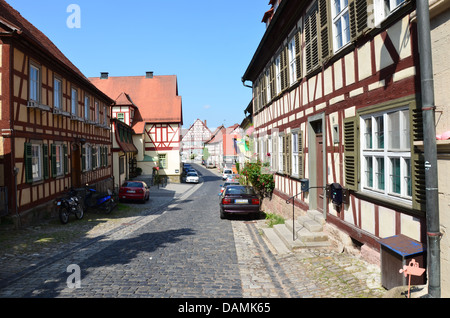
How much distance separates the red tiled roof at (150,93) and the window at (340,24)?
3165 cm

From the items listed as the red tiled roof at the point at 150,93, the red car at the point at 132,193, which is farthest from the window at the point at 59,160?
the red tiled roof at the point at 150,93

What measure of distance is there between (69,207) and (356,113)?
10448mm

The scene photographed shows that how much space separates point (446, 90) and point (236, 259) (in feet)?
16.8

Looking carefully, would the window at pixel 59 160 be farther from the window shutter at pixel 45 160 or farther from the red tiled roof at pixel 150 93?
the red tiled roof at pixel 150 93

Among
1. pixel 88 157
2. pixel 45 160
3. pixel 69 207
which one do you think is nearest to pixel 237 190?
pixel 69 207

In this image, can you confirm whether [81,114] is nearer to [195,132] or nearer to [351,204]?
[351,204]

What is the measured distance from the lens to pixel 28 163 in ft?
38.4

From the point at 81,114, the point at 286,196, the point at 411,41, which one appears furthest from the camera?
the point at 81,114

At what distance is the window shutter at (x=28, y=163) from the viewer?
38.0 feet

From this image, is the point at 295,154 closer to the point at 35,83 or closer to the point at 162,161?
the point at 35,83

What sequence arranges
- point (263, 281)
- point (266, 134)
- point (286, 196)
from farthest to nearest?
point (266, 134) → point (286, 196) → point (263, 281)

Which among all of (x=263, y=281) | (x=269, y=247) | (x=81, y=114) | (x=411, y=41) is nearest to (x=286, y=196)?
(x=269, y=247)

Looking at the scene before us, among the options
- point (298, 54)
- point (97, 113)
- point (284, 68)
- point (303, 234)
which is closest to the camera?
point (303, 234)
